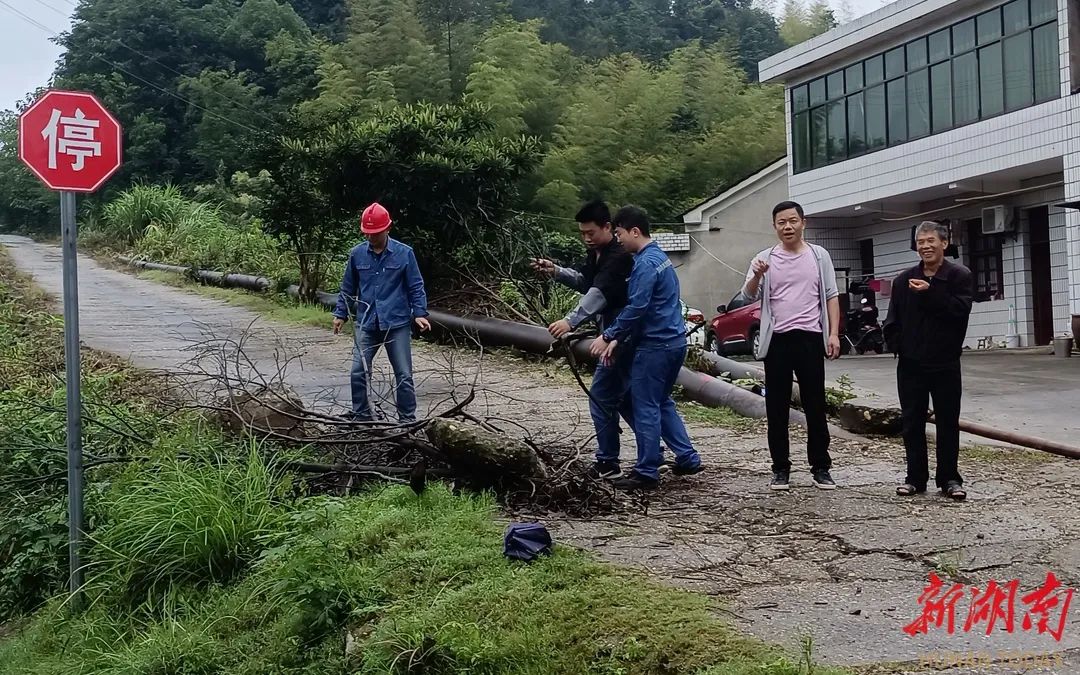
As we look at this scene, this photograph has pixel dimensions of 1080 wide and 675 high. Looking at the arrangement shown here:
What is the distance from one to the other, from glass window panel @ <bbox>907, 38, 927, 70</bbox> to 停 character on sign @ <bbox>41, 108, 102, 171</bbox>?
17431 mm

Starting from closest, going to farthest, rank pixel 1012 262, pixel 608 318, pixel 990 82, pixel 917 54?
pixel 608 318
pixel 990 82
pixel 1012 262
pixel 917 54

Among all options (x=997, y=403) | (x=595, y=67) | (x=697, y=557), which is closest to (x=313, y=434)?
(x=697, y=557)

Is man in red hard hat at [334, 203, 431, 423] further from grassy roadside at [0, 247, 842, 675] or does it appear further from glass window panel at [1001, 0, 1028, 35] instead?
glass window panel at [1001, 0, 1028, 35]

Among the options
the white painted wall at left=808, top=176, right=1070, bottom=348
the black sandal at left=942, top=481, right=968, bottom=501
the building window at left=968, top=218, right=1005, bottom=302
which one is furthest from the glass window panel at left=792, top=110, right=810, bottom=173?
the black sandal at left=942, top=481, right=968, bottom=501

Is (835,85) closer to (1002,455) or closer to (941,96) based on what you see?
(941,96)

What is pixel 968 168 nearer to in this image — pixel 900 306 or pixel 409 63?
pixel 900 306

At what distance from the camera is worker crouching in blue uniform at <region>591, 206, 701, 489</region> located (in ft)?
19.7

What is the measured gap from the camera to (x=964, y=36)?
18.8m

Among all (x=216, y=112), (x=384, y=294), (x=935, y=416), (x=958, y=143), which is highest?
(x=216, y=112)

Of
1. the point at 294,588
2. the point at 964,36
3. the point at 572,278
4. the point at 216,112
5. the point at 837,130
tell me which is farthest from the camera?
the point at 216,112

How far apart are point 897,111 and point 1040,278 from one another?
13.5ft

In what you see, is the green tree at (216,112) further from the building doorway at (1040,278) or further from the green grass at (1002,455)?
the green grass at (1002,455)

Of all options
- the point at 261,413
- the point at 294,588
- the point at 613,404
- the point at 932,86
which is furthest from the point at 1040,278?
the point at 294,588

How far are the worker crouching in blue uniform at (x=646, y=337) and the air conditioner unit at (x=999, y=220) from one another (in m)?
14.9
